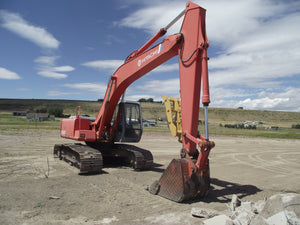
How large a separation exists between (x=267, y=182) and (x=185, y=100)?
431cm

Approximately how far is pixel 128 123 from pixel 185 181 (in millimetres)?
4764

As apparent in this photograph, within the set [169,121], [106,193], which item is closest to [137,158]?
[169,121]

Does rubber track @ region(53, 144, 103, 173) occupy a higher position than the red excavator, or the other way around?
the red excavator

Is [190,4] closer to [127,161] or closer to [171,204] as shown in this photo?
[171,204]

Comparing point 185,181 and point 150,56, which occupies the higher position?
point 150,56

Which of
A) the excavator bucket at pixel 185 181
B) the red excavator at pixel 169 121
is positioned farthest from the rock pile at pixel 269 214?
the red excavator at pixel 169 121

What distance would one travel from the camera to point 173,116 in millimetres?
7508

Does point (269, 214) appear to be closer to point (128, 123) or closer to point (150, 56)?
point (150, 56)

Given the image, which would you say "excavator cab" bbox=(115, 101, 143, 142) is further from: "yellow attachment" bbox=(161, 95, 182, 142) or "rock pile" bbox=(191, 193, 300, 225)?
"rock pile" bbox=(191, 193, 300, 225)

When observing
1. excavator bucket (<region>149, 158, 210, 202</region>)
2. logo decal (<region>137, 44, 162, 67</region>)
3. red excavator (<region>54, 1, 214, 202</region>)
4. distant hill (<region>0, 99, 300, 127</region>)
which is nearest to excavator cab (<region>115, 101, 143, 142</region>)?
red excavator (<region>54, 1, 214, 202</region>)

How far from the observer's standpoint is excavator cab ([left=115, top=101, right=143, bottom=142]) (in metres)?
9.84

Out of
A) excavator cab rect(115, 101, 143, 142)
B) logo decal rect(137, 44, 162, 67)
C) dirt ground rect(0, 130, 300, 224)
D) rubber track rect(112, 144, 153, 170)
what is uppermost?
logo decal rect(137, 44, 162, 67)

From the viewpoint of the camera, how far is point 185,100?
20.4 ft

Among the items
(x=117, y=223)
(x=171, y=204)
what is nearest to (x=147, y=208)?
(x=171, y=204)
